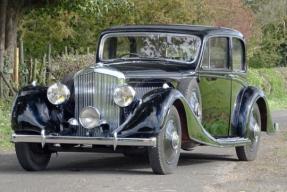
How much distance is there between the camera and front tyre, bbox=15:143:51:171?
33.1 feet

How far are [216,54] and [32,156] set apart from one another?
3366 mm

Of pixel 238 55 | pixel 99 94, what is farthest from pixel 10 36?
pixel 99 94

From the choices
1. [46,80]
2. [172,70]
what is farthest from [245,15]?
[172,70]

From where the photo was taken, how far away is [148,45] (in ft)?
37.5

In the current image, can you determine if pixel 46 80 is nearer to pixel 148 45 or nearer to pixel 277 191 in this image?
pixel 148 45

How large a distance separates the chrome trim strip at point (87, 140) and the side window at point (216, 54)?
2372 mm

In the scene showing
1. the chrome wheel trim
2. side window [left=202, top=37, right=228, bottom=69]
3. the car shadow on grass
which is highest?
side window [left=202, top=37, right=228, bottom=69]

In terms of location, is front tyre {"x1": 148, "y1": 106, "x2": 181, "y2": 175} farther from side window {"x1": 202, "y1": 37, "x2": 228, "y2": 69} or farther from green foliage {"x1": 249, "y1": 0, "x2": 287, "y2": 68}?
green foliage {"x1": 249, "y1": 0, "x2": 287, "y2": 68}

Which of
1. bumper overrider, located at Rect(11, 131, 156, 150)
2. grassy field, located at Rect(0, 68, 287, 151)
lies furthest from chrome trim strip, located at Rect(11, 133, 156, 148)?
grassy field, located at Rect(0, 68, 287, 151)

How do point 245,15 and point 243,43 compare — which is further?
point 245,15

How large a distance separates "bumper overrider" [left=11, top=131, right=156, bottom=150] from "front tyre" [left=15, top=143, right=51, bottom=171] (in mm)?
321

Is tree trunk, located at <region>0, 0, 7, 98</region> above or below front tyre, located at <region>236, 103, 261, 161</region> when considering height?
above

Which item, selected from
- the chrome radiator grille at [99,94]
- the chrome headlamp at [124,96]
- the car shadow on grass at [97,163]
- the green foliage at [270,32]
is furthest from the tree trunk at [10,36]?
the green foliage at [270,32]

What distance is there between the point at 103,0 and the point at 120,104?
10897 millimetres
